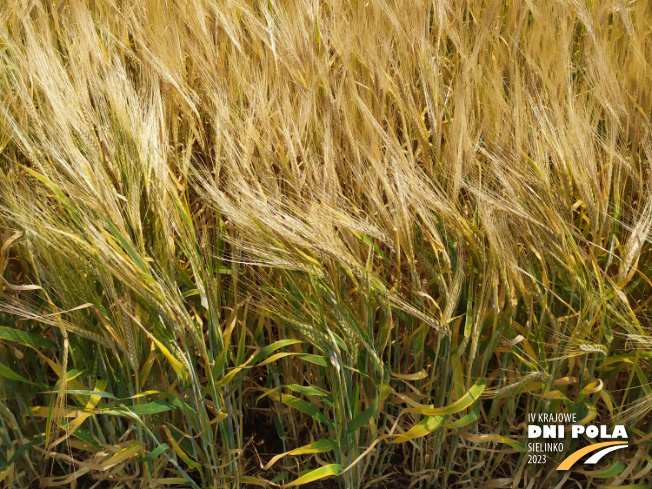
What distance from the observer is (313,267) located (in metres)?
0.73

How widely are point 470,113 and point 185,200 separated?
18.5 inches

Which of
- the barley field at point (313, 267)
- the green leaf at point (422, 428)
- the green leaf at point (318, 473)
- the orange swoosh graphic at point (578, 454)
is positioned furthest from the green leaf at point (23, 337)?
the orange swoosh graphic at point (578, 454)

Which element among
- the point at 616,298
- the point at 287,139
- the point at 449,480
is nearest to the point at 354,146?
the point at 287,139

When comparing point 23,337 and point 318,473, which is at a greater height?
point 23,337

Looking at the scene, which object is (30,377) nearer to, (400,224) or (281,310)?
(281,310)

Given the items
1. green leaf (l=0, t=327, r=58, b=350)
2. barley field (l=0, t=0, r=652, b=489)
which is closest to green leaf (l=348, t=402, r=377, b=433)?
barley field (l=0, t=0, r=652, b=489)

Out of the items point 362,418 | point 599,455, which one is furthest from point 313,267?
point 599,455

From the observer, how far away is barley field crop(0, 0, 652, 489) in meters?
0.76

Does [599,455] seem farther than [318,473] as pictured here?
Yes

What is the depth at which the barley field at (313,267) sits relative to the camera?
2.51ft

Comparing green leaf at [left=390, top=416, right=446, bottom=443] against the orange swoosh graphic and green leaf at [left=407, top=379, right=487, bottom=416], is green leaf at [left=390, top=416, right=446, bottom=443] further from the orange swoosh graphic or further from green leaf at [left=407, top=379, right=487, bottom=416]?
the orange swoosh graphic

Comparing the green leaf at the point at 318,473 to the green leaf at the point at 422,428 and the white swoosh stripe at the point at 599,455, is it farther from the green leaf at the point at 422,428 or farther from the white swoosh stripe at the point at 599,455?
the white swoosh stripe at the point at 599,455

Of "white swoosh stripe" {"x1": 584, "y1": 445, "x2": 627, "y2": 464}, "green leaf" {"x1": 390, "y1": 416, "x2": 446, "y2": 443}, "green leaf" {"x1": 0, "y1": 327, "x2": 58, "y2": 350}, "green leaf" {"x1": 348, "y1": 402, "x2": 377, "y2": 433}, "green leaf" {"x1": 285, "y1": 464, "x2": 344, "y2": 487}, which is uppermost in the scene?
"green leaf" {"x1": 0, "y1": 327, "x2": 58, "y2": 350}

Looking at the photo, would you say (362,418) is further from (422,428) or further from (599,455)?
(599,455)
